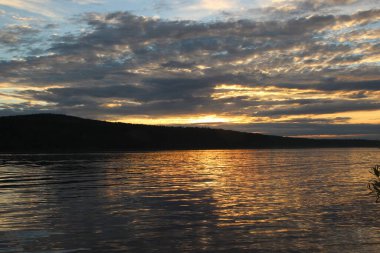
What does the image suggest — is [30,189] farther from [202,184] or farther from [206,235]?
[206,235]

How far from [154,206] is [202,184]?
46.9 ft

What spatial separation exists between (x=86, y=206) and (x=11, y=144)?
493 ft

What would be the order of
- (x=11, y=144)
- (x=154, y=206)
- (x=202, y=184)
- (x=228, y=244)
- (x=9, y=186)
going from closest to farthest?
(x=228, y=244) → (x=154, y=206) → (x=9, y=186) → (x=202, y=184) → (x=11, y=144)

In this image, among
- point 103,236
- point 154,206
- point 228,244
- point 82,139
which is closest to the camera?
point 228,244

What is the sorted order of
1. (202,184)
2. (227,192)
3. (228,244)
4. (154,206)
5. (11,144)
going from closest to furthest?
(228,244) → (154,206) → (227,192) → (202,184) → (11,144)

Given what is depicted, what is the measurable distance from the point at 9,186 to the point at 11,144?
137 meters

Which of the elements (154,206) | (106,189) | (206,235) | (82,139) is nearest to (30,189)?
(106,189)

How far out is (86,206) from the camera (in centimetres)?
2789

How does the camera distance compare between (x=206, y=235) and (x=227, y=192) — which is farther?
→ (x=227, y=192)

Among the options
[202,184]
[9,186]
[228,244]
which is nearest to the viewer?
[228,244]

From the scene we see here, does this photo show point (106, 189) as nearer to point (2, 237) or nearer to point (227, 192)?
point (227, 192)

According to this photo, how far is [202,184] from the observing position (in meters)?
41.8

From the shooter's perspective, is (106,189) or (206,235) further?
(106,189)

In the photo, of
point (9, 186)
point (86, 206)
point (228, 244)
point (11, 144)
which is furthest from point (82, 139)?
point (228, 244)
